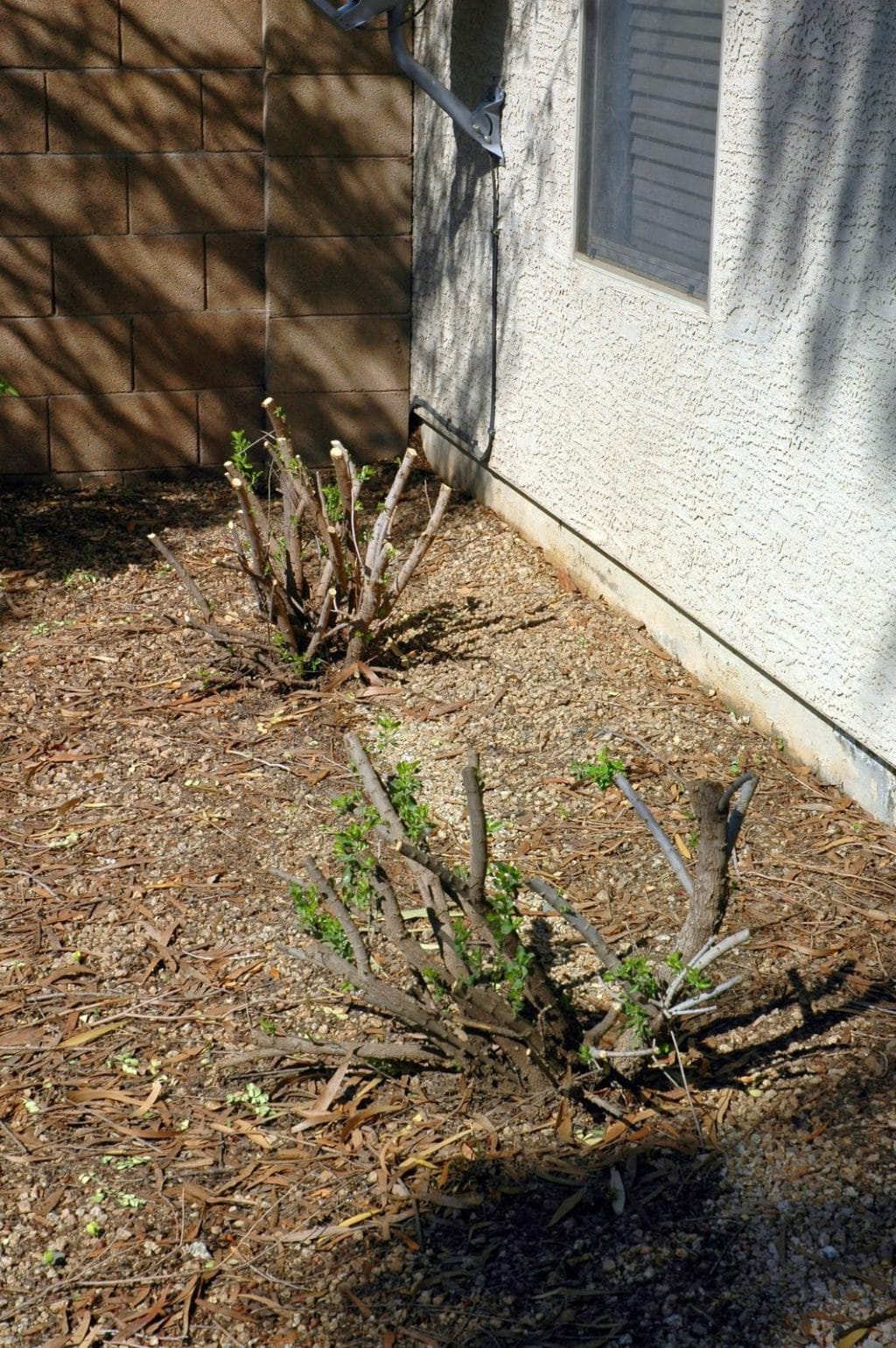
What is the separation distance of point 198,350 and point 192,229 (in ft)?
1.75

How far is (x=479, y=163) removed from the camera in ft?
21.2

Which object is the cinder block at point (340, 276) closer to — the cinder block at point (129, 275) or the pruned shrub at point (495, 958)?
the cinder block at point (129, 275)

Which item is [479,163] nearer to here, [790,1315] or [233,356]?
[233,356]

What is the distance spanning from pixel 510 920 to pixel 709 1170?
0.57 m

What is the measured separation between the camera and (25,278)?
6.82 m

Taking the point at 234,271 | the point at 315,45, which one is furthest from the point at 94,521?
the point at 315,45

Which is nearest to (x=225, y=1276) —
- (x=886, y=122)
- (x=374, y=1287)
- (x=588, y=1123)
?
(x=374, y=1287)

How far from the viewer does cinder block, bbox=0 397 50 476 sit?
23.0ft

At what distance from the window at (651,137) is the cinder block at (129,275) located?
2142 millimetres

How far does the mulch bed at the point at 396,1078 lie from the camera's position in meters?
2.57

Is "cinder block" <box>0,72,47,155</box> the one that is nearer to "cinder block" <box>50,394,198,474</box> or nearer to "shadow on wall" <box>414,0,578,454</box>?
"cinder block" <box>50,394,198,474</box>

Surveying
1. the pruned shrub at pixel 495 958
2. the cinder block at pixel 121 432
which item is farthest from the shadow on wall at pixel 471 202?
the pruned shrub at pixel 495 958

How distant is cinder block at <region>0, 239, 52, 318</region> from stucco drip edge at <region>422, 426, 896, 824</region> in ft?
A: 6.52

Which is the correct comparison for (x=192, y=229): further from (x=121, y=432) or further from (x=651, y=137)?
(x=651, y=137)
